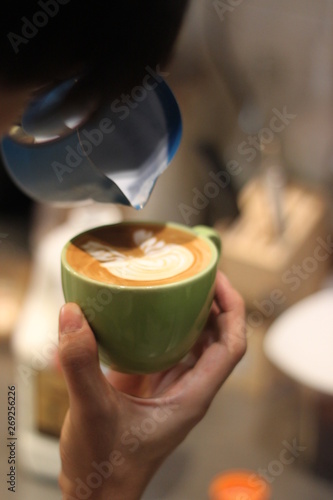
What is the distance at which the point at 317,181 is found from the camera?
4.53 feet

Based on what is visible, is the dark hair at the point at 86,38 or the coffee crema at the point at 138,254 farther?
the coffee crema at the point at 138,254

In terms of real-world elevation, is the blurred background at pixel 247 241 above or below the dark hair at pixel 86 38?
below

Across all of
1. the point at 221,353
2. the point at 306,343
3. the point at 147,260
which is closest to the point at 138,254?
the point at 147,260

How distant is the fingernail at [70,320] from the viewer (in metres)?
0.53

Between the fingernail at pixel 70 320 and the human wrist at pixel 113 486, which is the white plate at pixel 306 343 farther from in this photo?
the fingernail at pixel 70 320

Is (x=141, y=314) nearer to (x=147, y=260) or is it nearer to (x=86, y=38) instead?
(x=147, y=260)

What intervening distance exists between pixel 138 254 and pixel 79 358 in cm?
13

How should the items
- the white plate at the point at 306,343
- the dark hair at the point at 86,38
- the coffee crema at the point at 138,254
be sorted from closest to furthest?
1. the dark hair at the point at 86,38
2. the coffee crema at the point at 138,254
3. the white plate at the point at 306,343

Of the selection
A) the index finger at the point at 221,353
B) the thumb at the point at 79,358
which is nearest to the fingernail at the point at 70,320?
the thumb at the point at 79,358

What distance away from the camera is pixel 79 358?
1.71 ft

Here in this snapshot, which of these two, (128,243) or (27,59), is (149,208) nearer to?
(128,243)

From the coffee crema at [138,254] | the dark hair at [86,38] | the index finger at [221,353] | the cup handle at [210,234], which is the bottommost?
the index finger at [221,353]

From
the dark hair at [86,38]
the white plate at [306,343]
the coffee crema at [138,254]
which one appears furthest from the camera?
the white plate at [306,343]

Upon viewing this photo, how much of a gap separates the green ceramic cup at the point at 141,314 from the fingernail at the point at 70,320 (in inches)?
0.4
